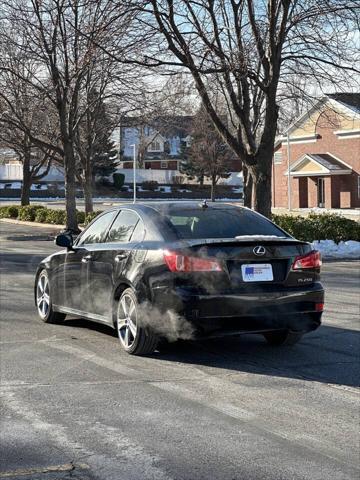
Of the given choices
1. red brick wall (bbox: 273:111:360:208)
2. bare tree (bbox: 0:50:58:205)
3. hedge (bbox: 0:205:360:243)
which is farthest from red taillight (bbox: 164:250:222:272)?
red brick wall (bbox: 273:111:360:208)

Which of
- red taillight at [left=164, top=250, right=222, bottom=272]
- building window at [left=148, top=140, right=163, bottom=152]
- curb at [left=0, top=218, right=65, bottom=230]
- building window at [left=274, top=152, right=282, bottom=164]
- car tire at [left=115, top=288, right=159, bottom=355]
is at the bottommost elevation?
car tire at [left=115, top=288, right=159, bottom=355]

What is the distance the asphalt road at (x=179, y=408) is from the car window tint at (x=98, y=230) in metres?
1.12

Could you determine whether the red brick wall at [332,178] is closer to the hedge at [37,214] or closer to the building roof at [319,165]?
the building roof at [319,165]

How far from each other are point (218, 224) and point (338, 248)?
1332cm

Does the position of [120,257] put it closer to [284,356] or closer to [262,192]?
[284,356]

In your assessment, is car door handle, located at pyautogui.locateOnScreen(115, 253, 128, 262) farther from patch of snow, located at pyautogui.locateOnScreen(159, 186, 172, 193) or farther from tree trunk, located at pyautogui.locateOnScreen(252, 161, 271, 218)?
patch of snow, located at pyautogui.locateOnScreen(159, 186, 172, 193)

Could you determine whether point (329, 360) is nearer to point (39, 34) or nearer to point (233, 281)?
point (233, 281)

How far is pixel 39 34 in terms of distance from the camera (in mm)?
24766

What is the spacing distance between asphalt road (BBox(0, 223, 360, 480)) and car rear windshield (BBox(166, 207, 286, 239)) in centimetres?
126

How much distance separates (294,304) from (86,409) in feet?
8.34

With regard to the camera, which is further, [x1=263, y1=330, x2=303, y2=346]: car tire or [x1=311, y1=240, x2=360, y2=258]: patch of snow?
[x1=311, y1=240, x2=360, y2=258]: patch of snow

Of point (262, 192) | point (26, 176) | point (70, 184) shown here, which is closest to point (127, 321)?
point (262, 192)

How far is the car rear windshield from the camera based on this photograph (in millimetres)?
7266

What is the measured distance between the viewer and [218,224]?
7.48 metres
